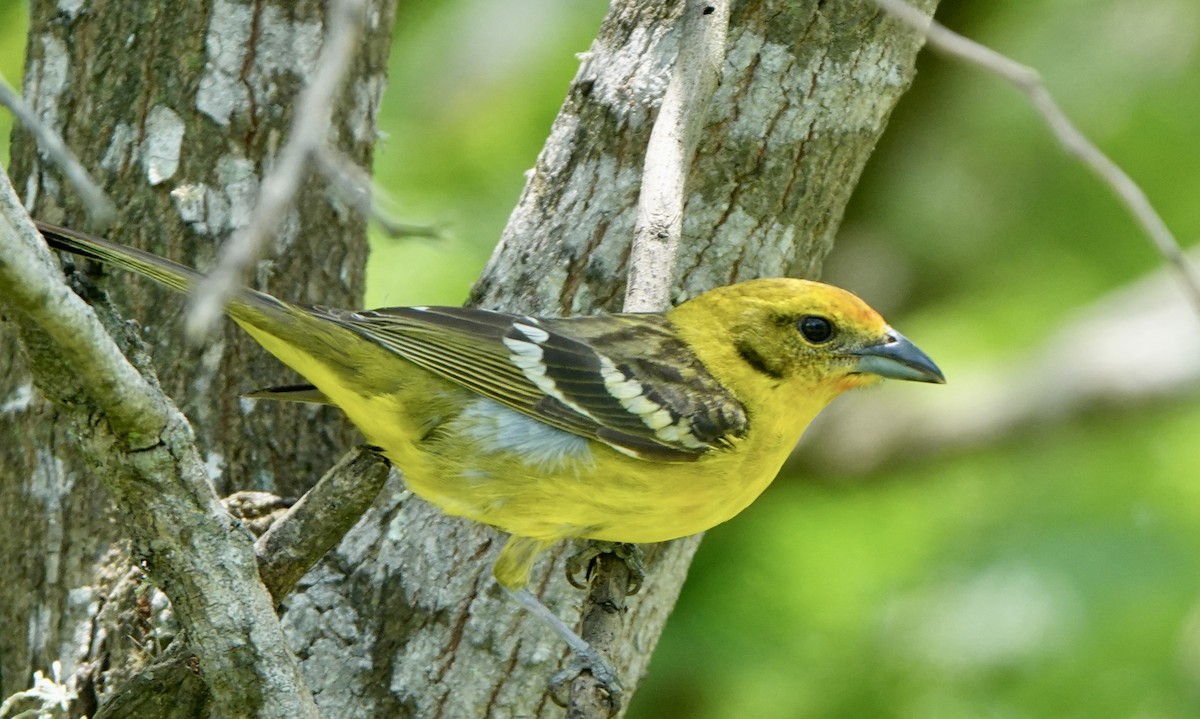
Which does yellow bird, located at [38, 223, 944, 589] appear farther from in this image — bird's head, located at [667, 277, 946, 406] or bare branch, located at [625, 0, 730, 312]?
bare branch, located at [625, 0, 730, 312]

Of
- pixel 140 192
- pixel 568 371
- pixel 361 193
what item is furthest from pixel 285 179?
pixel 140 192

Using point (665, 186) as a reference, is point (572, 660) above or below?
below

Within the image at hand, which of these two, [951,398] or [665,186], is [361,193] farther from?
[951,398]

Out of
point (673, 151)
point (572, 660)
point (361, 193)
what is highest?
point (673, 151)

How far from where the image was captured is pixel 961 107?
8.02 m

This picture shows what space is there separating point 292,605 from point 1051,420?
15.6 ft

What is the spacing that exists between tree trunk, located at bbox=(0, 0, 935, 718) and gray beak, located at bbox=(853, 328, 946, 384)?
43 centimetres

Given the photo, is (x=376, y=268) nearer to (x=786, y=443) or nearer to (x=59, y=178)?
(x=59, y=178)

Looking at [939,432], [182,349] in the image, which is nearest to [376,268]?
[182,349]

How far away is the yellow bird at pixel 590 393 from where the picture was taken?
376 cm

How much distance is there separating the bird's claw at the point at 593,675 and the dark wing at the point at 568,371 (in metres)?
0.62

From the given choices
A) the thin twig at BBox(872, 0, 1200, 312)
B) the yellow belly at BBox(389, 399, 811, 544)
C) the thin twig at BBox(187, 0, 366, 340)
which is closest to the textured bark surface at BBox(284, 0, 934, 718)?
the yellow belly at BBox(389, 399, 811, 544)

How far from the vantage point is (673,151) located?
3662 mm

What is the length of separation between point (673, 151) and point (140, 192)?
1.77 m
